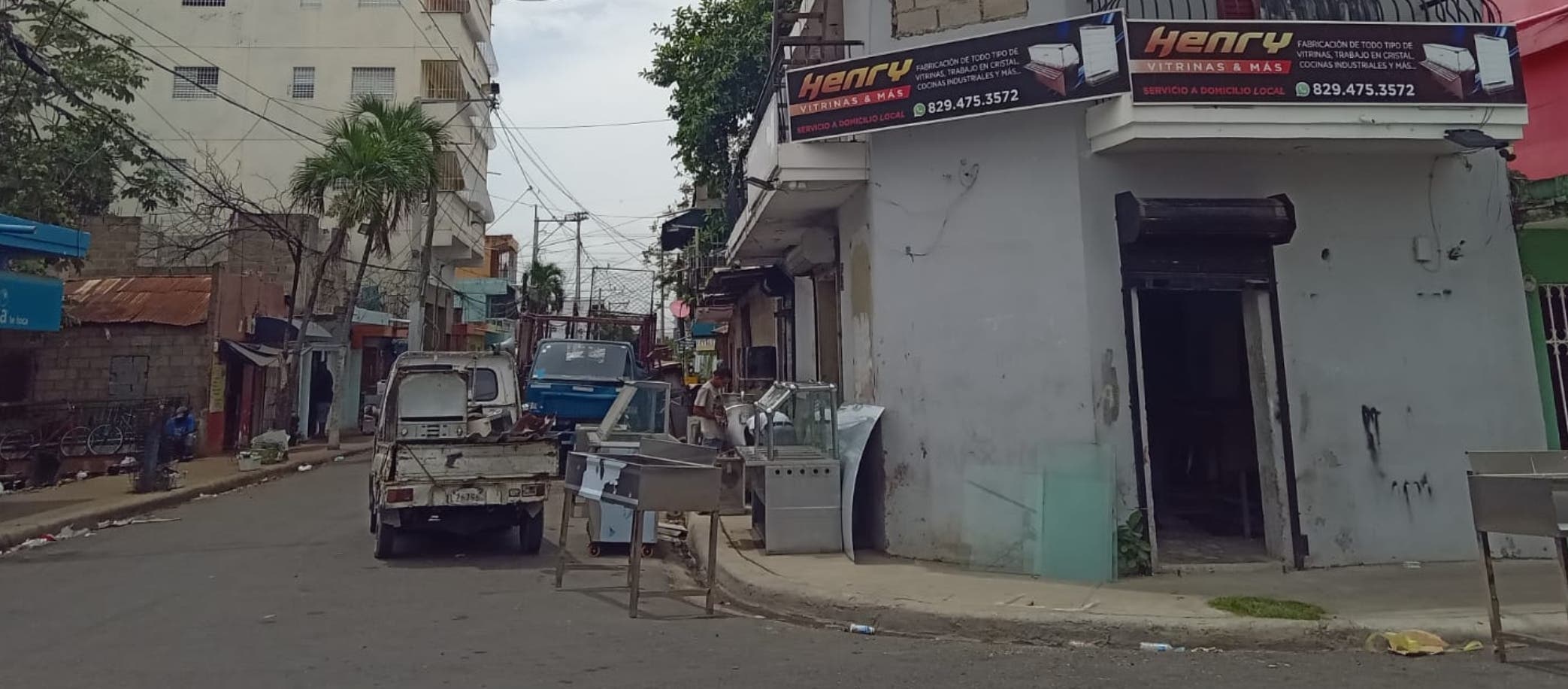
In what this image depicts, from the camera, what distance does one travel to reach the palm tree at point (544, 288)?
49750mm

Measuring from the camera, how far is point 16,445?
1652cm

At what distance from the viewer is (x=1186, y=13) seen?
27.1ft

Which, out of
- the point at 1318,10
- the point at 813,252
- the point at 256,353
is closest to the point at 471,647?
the point at 813,252

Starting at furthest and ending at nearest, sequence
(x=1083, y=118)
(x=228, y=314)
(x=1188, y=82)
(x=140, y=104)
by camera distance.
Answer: (x=140, y=104), (x=228, y=314), (x=1083, y=118), (x=1188, y=82)

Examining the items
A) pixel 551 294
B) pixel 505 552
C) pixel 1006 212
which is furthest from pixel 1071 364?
pixel 551 294

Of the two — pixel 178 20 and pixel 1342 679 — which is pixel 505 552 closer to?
pixel 1342 679

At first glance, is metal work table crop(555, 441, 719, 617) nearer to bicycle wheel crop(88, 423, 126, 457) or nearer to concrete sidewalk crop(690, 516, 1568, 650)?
concrete sidewalk crop(690, 516, 1568, 650)

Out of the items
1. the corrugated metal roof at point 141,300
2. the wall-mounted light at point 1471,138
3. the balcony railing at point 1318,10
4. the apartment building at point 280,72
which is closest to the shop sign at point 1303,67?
the wall-mounted light at point 1471,138

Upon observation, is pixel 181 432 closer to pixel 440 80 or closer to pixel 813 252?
pixel 813 252

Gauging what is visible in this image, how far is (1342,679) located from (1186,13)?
19.0 feet

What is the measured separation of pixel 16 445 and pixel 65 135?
7.49 meters

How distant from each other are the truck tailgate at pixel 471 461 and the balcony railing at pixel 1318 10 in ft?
23.2

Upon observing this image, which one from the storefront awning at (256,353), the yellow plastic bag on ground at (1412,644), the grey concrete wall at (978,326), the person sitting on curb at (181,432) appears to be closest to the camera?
the yellow plastic bag on ground at (1412,644)

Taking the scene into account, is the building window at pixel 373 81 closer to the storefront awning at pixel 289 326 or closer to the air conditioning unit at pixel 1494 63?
the storefront awning at pixel 289 326
